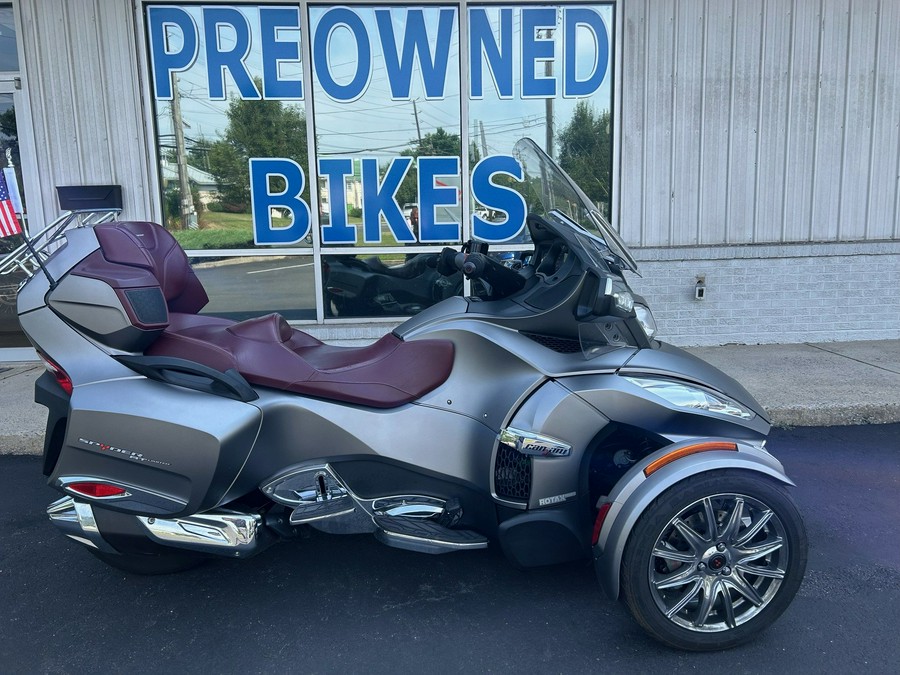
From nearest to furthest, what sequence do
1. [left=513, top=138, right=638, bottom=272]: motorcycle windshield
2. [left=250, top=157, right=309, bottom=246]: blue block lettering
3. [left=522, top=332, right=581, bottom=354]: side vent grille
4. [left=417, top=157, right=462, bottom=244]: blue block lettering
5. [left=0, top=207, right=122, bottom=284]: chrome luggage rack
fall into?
[left=0, top=207, right=122, bottom=284]: chrome luggage rack, [left=522, top=332, right=581, bottom=354]: side vent grille, [left=513, top=138, right=638, bottom=272]: motorcycle windshield, [left=250, top=157, right=309, bottom=246]: blue block lettering, [left=417, top=157, right=462, bottom=244]: blue block lettering

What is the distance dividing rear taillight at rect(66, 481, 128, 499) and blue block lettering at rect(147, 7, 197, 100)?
17.9 ft

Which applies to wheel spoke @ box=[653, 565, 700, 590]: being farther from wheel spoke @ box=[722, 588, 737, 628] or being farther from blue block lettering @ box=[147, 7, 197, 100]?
blue block lettering @ box=[147, 7, 197, 100]

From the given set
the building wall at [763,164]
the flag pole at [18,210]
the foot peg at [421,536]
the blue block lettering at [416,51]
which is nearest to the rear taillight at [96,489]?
the flag pole at [18,210]

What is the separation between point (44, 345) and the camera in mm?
2660

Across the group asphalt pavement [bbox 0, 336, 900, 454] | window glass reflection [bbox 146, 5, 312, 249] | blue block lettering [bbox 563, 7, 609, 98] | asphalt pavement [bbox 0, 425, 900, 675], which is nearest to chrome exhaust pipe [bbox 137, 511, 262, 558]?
asphalt pavement [bbox 0, 425, 900, 675]

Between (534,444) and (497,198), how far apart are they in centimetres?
498

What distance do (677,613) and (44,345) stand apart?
2649 millimetres

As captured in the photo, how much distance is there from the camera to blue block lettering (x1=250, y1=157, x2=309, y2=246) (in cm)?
706

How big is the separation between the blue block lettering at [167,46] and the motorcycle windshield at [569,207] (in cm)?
505

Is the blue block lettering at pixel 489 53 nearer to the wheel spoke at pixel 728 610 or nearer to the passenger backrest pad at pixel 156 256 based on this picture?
the passenger backrest pad at pixel 156 256

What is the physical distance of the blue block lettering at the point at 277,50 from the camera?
6.81m

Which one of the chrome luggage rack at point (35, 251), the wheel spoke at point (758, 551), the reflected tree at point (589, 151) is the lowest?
the wheel spoke at point (758, 551)

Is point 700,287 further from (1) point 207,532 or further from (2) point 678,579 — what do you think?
(1) point 207,532

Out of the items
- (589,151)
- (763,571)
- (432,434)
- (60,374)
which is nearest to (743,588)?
(763,571)
